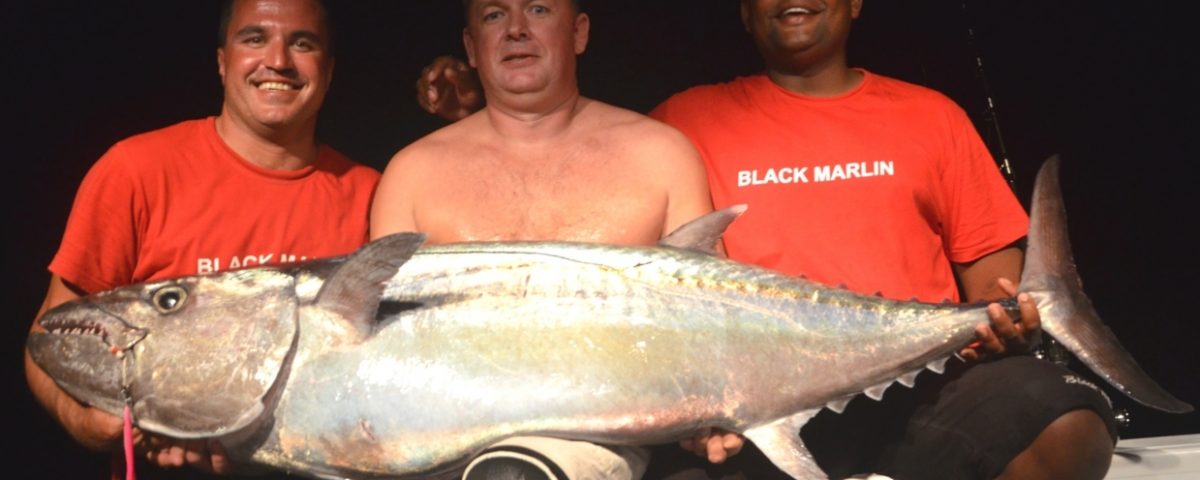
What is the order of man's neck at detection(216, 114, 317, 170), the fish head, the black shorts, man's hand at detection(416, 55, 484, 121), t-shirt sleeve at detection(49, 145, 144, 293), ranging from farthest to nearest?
man's hand at detection(416, 55, 484, 121) → man's neck at detection(216, 114, 317, 170) → t-shirt sleeve at detection(49, 145, 144, 293) → the black shorts → the fish head

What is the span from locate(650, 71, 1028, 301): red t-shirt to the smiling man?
38.8 inches

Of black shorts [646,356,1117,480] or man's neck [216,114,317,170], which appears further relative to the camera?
man's neck [216,114,317,170]

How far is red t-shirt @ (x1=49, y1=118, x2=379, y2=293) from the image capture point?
2568 millimetres

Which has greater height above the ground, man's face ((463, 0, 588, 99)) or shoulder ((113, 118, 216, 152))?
man's face ((463, 0, 588, 99))

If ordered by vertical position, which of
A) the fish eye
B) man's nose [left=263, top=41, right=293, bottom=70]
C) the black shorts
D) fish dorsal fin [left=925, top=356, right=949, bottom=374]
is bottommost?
the black shorts

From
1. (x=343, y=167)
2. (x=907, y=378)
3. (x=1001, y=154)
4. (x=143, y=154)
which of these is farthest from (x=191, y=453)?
(x=1001, y=154)

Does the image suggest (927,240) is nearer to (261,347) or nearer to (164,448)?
(261,347)

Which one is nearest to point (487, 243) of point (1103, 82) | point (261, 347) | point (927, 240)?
point (261, 347)

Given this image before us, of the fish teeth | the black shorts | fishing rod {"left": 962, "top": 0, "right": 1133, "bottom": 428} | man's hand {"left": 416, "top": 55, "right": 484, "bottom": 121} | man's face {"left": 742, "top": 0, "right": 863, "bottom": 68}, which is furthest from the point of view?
man's hand {"left": 416, "top": 55, "right": 484, "bottom": 121}

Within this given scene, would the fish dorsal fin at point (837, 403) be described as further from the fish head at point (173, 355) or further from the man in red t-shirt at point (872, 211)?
the fish head at point (173, 355)

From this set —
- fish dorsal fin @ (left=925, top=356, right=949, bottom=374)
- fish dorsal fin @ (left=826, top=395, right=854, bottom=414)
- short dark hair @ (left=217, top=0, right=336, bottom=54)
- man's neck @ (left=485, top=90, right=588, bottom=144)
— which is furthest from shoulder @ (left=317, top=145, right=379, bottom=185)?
fish dorsal fin @ (left=925, top=356, right=949, bottom=374)

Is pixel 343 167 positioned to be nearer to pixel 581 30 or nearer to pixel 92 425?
pixel 581 30

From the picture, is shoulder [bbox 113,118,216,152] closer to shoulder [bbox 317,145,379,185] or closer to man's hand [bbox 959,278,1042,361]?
shoulder [bbox 317,145,379,185]

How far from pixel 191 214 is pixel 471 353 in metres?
1.05
